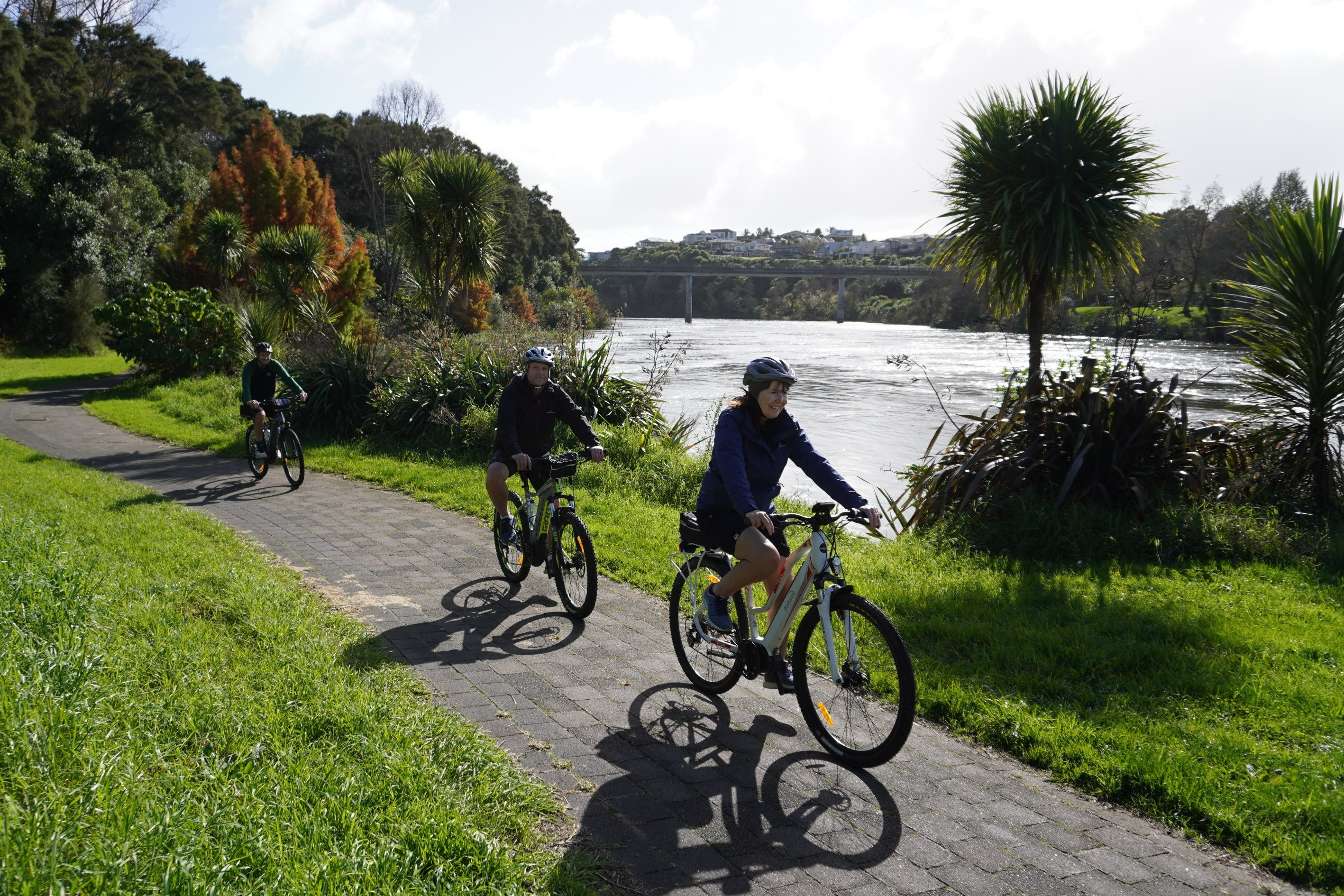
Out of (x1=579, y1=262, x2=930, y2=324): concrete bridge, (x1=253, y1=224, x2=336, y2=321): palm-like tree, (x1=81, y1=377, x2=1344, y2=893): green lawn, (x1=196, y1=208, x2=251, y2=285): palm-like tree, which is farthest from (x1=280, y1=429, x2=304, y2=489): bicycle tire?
(x1=579, y1=262, x2=930, y2=324): concrete bridge

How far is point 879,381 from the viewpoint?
89.1ft

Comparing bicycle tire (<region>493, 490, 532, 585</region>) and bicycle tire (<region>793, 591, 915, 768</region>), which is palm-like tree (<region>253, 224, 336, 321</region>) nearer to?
bicycle tire (<region>493, 490, 532, 585</region>)

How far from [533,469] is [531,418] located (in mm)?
441

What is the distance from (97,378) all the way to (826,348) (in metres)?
27.2

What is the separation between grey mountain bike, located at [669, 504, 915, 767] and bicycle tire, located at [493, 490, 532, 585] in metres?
2.12

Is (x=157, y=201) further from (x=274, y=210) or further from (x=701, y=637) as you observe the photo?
(x=701, y=637)

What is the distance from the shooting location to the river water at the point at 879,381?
1455 centimetres

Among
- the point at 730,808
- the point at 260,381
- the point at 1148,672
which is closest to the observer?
the point at 730,808

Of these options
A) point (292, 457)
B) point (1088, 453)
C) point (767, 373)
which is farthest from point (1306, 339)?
point (292, 457)

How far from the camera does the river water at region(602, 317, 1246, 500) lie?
14.5 meters

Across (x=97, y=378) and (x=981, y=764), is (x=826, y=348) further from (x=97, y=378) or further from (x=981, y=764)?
(x=981, y=764)

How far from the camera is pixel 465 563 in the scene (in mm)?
7367

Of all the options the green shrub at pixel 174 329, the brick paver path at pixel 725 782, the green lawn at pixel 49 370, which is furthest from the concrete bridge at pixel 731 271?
the brick paver path at pixel 725 782

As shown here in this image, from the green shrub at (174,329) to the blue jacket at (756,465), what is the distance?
63.7 feet
